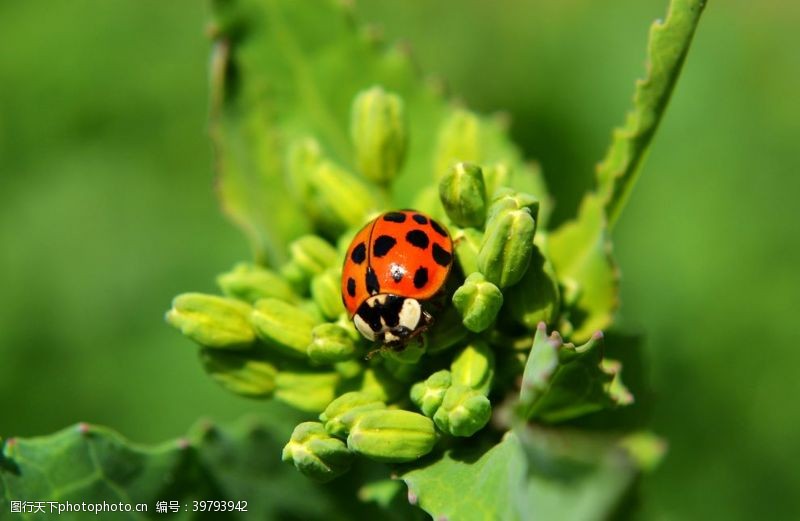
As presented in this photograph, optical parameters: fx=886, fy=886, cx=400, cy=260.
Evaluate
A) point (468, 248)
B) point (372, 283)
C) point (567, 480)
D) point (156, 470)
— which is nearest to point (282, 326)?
point (372, 283)

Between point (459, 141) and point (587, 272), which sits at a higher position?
point (459, 141)

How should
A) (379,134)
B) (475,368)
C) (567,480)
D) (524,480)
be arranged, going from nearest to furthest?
(567,480), (524,480), (475,368), (379,134)

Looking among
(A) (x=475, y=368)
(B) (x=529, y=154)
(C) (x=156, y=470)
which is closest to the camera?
(A) (x=475, y=368)

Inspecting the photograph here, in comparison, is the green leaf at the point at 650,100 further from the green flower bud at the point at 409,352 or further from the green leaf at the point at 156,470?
the green leaf at the point at 156,470

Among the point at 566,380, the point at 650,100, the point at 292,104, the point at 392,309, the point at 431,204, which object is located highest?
the point at 292,104

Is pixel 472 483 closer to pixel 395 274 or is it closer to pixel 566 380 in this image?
pixel 566 380

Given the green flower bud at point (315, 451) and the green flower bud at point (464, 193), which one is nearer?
the green flower bud at point (315, 451)

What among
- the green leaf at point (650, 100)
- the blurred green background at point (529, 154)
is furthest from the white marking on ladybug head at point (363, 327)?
the blurred green background at point (529, 154)
